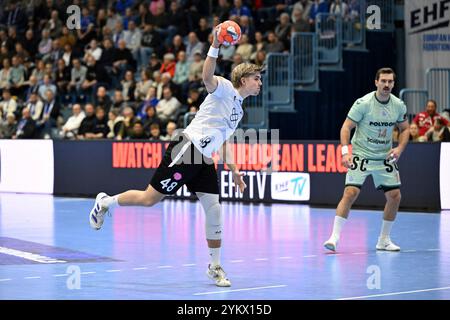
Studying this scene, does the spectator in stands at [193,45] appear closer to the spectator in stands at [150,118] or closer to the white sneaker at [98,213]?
the spectator in stands at [150,118]

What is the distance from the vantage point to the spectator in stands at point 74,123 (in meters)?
24.8

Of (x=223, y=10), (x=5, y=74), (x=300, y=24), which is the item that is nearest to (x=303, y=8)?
(x=300, y=24)

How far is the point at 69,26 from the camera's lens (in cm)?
2912

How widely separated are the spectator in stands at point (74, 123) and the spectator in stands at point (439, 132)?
939cm

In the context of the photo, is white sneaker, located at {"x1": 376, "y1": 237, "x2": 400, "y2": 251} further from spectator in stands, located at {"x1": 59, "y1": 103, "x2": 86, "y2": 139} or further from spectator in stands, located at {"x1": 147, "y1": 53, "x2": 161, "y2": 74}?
Result: spectator in stands, located at {"x1": 147, "y1": 53, "x2": 161, "y2": 74}

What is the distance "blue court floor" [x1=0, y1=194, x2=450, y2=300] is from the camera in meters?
9.22

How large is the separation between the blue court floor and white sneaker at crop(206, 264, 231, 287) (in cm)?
10

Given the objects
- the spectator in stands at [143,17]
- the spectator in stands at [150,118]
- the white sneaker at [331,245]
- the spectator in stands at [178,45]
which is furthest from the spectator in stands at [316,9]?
the white sneaker at [331,245]

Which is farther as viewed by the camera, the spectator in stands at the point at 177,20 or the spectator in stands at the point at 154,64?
the spectator in stands at the point at 177,20

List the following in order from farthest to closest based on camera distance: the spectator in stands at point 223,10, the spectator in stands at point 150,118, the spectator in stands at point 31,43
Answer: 1. the spectator in stands at point 31,43
2. the spectator in stands at point 223,10
3. the spectator in stands at point 150,118

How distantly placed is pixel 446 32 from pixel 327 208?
7.21 meters

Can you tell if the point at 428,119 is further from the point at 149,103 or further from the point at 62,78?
the point at 62,78

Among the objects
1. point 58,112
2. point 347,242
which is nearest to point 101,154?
point 58,112
